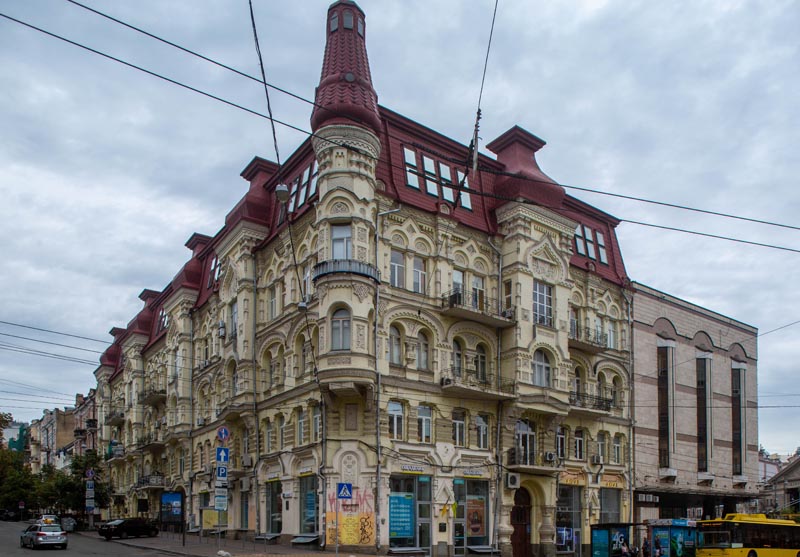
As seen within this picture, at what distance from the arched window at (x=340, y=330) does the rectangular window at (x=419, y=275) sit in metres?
4.32

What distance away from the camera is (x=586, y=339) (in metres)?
41.2

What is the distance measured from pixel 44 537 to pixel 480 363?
2113 cm

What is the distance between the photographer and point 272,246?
38.7 m

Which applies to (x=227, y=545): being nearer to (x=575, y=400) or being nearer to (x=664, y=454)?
(x=575, y=400)

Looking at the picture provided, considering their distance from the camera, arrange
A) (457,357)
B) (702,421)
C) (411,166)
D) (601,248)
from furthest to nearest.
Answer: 1. (702,421)
2. (601,248)
3. (457,357)
4. (411,166)

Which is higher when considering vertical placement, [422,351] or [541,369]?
[422,351]

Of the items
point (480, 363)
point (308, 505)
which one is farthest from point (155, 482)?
point (480, 363)

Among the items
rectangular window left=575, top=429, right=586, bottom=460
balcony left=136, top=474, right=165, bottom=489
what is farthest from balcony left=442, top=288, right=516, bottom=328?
balcony left=136, top=474, right=165, bottom=489

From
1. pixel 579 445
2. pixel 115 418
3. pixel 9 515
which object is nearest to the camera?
pixel 579 445

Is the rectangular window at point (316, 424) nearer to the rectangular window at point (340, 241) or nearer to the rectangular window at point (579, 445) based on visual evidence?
the rectangular window at point (340, 241)

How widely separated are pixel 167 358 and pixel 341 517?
27.6 metres

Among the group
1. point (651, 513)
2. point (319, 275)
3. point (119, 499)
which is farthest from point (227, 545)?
point (119, 499)

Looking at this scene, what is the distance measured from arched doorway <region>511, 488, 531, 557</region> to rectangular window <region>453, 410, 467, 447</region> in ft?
14.3

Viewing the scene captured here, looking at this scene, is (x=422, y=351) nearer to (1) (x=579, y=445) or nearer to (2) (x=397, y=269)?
(2) (x=397, y=269)
